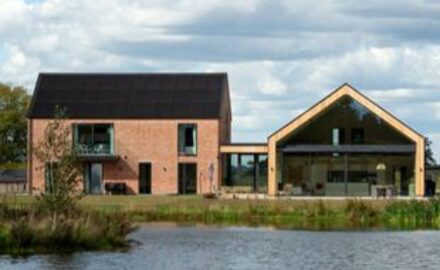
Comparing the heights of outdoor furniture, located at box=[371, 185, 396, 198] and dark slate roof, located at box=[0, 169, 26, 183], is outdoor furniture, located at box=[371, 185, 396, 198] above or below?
below

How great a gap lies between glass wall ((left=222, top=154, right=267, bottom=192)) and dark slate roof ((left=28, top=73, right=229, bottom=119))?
3199 millimetres

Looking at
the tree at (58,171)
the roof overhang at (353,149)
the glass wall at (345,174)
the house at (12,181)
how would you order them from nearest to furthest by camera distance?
1. the tree at (58,171)
2. the roof overhang at (353,149)
3. the glass wall at (345,174)
4. the house at (12,181)

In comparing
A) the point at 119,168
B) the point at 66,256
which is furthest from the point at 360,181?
the point at 66,256

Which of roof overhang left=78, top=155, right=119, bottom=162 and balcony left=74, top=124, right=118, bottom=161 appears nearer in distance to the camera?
roof overhang left=78, top=155, right=119, bottom=162

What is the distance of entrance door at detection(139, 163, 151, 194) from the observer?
7881 centimetres

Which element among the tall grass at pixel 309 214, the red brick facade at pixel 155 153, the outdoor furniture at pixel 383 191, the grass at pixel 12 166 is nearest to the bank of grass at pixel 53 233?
the tall grass at pixel 309 214

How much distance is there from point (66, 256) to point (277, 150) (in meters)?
38.9

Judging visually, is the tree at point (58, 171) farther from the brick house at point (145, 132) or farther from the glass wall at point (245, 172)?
the brick house at point (145, 132)

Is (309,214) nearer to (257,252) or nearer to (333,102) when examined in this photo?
(333,102)

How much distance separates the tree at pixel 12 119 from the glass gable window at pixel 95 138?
94.1 feet

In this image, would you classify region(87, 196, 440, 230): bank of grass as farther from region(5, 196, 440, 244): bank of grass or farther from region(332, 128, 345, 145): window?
region(332, 128, 345, 145): window

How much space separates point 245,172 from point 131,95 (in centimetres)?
911

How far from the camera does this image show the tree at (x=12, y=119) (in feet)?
354

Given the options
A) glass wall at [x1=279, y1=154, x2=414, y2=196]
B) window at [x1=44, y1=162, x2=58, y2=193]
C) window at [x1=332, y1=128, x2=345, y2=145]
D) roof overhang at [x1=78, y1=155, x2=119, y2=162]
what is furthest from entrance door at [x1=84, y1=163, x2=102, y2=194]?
window at [x1=44, y1=162, x2=58, y2=193]
